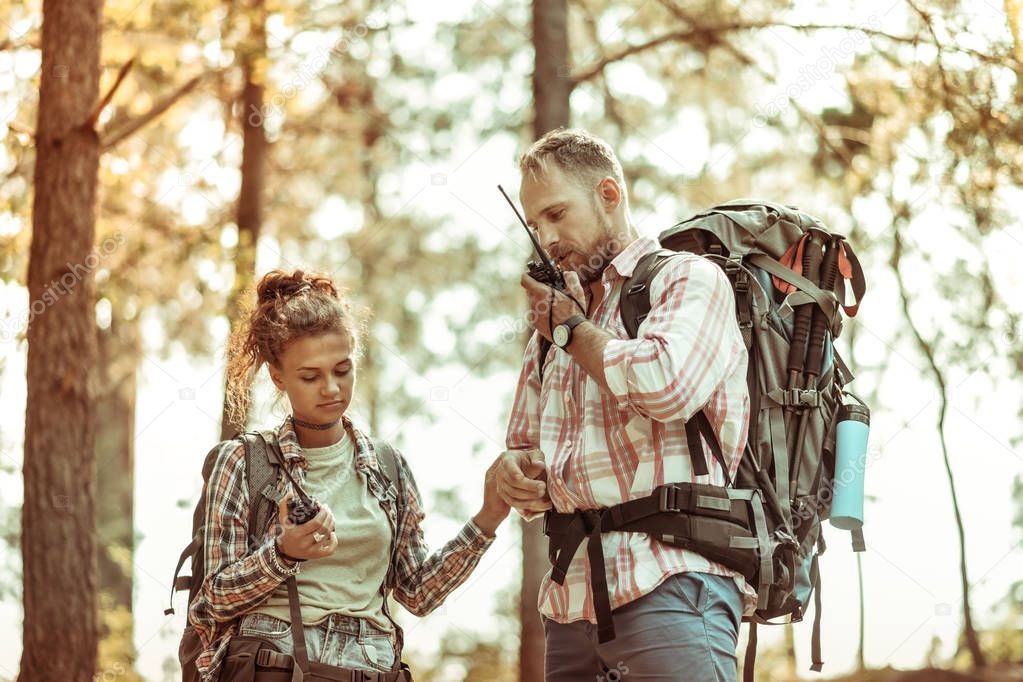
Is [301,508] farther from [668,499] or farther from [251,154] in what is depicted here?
[251,154]

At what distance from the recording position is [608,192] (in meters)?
3.12

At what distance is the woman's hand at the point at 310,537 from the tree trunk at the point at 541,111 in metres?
4.54

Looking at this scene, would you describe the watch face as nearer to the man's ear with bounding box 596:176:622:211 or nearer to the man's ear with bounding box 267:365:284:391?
the man's ear with bounding box 596:176:622:211

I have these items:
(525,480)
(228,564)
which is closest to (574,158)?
(525,480)

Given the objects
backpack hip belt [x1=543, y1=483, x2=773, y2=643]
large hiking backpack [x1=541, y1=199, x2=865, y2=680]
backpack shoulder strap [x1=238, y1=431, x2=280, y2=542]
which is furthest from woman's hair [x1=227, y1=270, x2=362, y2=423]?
backpack hip belt [x1=543, y1=483, x2=773, y2=643]

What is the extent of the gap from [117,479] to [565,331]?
551 inches

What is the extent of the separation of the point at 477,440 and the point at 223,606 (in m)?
10.2

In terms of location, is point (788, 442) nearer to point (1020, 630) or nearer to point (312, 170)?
point (1020, 630)

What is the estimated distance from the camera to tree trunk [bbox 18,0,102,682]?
5.75 metres

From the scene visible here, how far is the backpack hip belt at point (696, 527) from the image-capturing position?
8.79 feet

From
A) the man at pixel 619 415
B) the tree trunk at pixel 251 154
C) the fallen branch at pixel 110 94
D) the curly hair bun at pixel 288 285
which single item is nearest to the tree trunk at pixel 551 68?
the tree trunk at pixel 251 154

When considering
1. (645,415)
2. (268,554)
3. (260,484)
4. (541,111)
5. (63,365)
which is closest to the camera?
(645,415)

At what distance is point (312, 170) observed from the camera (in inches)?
482

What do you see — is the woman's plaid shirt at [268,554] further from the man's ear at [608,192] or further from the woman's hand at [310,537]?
the man's ear at [608,192]
